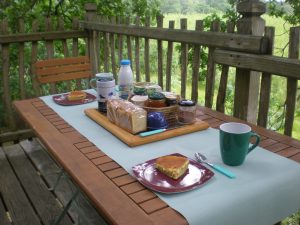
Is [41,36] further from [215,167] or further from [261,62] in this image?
[215,167]

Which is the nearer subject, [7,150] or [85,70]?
[85,70]

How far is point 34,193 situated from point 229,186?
1.88 m

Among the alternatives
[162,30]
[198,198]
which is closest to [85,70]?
[162,30]

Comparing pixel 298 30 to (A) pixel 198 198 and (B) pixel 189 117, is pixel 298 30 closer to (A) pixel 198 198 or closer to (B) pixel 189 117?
(B) pixel 189 117

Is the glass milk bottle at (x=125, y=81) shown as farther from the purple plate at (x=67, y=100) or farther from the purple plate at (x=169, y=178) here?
the purple plate at (x=169, y=178)

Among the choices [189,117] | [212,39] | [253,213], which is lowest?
[253,213]

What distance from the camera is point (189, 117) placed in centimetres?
159

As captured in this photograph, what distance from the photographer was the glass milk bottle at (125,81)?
1.86 meters

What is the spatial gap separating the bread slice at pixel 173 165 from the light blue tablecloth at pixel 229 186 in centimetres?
9

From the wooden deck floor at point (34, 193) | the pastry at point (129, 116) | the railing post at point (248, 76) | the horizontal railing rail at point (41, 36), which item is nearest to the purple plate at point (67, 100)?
the pastry at point (129, 116)

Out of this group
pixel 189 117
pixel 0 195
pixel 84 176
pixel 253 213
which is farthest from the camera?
pixel 0 195

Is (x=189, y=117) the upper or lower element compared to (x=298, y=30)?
lower

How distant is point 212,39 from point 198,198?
4.89ft

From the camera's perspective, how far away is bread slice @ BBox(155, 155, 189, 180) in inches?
44.7
